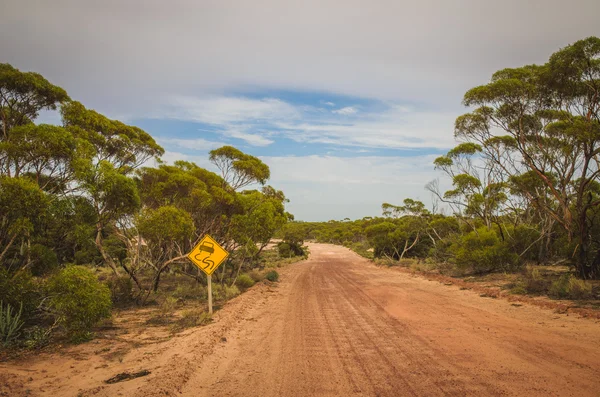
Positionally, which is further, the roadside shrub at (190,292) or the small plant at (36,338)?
the roadside shrub at (190,292)

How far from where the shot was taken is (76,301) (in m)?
6.97

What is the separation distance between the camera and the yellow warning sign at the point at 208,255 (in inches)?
377

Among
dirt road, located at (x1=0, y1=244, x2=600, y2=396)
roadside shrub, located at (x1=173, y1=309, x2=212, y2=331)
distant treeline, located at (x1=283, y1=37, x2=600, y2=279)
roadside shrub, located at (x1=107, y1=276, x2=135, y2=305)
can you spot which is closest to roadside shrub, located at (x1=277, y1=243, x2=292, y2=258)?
distant treeline, located at (x1=283, y1=37, x2=600, y2=279)

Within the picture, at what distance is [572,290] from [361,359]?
9820mm

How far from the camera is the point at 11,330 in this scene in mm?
6367

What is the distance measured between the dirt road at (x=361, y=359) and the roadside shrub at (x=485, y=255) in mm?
9254

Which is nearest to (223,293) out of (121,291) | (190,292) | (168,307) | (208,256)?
(190,292)

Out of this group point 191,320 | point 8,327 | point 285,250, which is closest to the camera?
point 8,327

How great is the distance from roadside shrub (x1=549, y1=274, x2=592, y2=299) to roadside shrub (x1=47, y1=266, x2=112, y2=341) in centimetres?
1459

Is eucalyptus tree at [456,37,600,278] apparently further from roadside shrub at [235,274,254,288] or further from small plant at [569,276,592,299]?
roadside shrub at [235,274,254,288]

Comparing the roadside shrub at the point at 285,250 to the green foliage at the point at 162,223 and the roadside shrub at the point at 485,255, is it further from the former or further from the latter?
the green foliage at the point at 162,223

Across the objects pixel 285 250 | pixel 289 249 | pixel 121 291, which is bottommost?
pixel 285 250

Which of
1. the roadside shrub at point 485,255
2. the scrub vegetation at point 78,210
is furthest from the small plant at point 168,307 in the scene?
the roadside shrub at point 485,255

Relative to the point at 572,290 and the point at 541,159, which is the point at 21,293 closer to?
the point at 572,290
